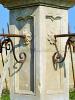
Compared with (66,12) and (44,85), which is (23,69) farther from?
(66,12)

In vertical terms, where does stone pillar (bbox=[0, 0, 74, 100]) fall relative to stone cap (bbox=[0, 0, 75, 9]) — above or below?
below

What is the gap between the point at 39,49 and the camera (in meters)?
5.63

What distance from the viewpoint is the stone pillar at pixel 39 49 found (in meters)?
5.64

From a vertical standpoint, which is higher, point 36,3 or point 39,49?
point 36,3

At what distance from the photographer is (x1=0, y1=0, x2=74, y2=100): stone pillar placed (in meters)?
5.64

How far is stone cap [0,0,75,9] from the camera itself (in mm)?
5625

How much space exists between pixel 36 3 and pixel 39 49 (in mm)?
517

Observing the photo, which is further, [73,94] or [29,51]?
[73,94]

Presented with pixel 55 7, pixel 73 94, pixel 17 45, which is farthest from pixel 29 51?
pixel 73 94

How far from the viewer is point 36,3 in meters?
5.61

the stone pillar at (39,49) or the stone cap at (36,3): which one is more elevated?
the stone cap at (36,3)

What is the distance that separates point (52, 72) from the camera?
577 centimetres

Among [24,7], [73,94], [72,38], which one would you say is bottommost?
[73,94]

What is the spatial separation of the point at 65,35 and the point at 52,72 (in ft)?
1.51
